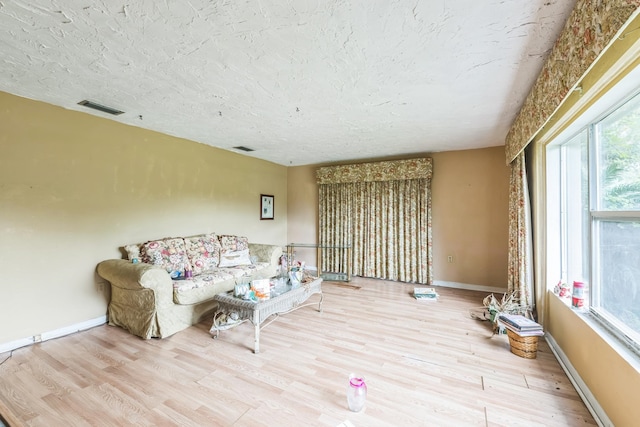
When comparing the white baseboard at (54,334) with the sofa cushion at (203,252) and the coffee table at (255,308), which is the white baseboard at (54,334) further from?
the coffee table at (255,308)

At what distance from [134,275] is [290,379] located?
5.80 ft

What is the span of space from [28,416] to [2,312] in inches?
50.8

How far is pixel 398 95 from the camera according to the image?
2.40m

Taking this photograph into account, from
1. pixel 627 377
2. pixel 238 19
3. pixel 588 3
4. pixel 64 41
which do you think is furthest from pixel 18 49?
pixel 627 377

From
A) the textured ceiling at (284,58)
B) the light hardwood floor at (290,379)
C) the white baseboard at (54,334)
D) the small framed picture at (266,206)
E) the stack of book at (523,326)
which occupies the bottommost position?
the light hardwood floor at (290,379)

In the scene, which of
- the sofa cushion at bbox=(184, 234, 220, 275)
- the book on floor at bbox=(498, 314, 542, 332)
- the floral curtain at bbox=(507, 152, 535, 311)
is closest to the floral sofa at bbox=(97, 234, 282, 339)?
the sofa cushion at bbox=(184, 234, 220, 275)

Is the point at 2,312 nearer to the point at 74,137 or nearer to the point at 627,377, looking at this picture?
the point at 74,137

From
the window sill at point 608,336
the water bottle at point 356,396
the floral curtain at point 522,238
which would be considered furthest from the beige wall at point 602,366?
the water bottle at point 356,396

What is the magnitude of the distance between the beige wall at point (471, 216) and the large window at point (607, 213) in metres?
1.64

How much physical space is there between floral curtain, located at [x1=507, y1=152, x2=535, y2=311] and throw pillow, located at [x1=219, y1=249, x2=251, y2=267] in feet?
11.3

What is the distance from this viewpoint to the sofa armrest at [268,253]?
13.8 ft

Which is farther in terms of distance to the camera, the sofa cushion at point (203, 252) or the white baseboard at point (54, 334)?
the sofa cushion at point (203, 252)

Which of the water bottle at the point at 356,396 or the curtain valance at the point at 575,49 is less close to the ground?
the curtain valance at the point at 575,49

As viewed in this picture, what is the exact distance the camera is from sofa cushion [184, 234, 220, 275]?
11.6 ft
